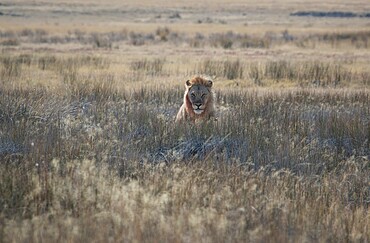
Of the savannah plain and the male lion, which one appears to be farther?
the male lion

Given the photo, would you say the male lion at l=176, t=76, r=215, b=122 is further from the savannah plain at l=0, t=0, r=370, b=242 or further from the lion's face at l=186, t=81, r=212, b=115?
the savannah plain at l=0, t=0, r=370, b=242

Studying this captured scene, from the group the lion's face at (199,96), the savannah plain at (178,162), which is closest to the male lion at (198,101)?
the lion's face at (199,96)

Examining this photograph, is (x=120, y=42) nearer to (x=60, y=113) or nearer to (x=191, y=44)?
(x=191, y=44)

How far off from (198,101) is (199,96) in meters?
0.10

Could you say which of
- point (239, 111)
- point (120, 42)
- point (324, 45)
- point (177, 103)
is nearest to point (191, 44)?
point (120, 42)

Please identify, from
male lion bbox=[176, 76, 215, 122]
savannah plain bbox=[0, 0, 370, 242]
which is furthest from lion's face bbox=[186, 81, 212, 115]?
savannah plain bbox=[0, 0, 370, 242]

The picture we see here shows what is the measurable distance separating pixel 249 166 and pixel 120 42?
28.1 meters

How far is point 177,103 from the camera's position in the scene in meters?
14.9

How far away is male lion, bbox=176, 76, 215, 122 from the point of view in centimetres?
1100

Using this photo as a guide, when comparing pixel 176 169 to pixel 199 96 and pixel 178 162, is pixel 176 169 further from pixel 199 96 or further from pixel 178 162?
pixel 199 96

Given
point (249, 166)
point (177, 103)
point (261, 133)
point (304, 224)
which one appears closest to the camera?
point (304, 224)

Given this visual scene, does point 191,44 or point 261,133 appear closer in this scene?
point 261,133

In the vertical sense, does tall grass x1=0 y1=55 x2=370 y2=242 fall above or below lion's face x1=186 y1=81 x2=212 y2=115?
below

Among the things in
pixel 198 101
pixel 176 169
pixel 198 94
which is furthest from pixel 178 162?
pixel 198 94
